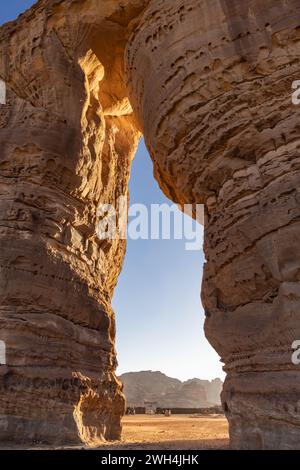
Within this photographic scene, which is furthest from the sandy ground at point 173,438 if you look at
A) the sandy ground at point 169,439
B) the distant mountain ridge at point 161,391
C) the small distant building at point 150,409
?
the distant mountain ridge at point 161,391

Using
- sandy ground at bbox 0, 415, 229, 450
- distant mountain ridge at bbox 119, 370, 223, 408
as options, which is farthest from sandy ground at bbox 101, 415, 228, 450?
distant mountain ridge at bbox 119, 370, 223, 408

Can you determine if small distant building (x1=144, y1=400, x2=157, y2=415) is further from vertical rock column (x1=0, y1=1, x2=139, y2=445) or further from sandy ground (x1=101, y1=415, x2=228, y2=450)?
vertical rock column (x1=0, y1=1, x2=139, y2=445)

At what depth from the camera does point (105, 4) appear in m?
10.6

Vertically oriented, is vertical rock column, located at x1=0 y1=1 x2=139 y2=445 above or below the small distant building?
above

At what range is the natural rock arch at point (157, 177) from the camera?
213 inches

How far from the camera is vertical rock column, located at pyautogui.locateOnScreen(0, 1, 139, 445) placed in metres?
7.99

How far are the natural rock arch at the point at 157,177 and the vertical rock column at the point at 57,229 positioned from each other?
3 centimetres

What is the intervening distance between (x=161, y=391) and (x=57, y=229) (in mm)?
76493

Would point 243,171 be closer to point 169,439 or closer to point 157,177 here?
point 157,177

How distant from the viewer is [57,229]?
9289mm

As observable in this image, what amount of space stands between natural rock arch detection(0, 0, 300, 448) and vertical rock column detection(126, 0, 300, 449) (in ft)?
0.08

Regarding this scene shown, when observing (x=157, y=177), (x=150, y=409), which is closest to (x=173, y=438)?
(x=157, y=177)

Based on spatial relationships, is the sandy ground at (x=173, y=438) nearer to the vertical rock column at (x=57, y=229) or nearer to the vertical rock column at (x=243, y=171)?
the vertical rock column at (x=57, y=229)

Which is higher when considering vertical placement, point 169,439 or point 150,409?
point 169,439
